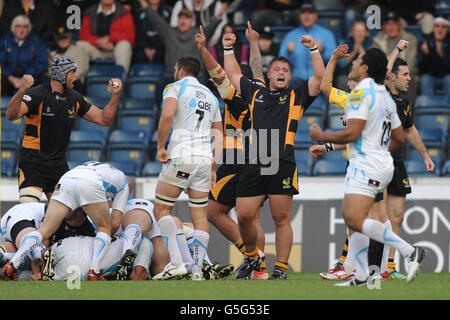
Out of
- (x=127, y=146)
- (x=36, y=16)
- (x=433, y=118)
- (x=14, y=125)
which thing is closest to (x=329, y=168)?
(x=433, y=118)

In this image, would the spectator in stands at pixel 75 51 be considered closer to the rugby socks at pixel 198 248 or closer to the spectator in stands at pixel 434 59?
the spectator in stands at pixel 434 59

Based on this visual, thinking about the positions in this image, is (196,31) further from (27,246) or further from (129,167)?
(27,246)

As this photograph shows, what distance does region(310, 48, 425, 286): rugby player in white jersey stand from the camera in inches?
324

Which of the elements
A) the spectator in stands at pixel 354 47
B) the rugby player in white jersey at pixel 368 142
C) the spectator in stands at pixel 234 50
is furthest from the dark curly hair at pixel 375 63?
the spectator in stands at pixel 354 47

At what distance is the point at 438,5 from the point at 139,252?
9418mm

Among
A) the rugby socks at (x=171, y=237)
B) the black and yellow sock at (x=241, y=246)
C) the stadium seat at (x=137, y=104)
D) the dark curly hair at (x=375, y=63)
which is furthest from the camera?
the stadium seat at (x=137, y=104)

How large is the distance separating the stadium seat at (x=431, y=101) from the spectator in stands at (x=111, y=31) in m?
5.00

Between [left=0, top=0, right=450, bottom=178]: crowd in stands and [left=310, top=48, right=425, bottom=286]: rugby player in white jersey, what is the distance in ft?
20.6

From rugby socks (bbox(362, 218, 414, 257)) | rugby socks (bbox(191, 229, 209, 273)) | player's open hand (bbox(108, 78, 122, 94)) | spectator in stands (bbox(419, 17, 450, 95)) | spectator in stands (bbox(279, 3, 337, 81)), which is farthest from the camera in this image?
spectator in stands (bbox(419, 17, 450, 95))

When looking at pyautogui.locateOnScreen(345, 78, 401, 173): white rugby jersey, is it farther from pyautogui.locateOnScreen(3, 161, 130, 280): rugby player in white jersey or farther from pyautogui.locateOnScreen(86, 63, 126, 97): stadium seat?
pyautogui.locateOnScreen(86, 63, 126, 97): stadium seat

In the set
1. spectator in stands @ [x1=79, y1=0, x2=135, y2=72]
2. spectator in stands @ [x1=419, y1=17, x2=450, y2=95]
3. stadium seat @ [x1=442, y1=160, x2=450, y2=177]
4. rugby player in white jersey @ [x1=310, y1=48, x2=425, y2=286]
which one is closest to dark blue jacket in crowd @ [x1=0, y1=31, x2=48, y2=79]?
spectator in stands @ [x1=79, y1=0, x2=135, y2=72]

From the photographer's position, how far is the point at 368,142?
835 cm

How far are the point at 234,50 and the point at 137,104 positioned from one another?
1.95m

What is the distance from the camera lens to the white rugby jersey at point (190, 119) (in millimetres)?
9938
